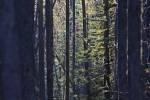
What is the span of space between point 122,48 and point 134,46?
2.12 meters

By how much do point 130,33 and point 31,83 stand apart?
6650 millimetres

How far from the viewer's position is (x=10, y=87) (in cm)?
332

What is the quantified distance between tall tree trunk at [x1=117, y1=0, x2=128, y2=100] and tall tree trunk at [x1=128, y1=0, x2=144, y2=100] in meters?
1.86

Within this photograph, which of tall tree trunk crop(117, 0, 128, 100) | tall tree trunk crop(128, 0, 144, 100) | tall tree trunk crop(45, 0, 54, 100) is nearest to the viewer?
tall tree trunk crop(128, 0, 144, 100)

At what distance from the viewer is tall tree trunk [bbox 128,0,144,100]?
32.1ft

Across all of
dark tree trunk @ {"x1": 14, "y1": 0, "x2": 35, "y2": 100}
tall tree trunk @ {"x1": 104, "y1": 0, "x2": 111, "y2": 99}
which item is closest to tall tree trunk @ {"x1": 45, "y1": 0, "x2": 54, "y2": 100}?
tall tree trunk @ {"x1": 104, "y1": 0, "x2": 111, "y2": 99}

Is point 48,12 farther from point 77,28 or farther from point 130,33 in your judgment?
point 77,28

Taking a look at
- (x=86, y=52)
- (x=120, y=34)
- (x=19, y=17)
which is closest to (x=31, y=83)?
(x=19, y=17)

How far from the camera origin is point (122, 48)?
39.4ft

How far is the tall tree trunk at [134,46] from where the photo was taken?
9781 mm

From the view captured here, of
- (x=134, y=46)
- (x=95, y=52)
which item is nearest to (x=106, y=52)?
(x=95, y=52)

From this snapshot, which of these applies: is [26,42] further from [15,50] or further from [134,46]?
[134,46]

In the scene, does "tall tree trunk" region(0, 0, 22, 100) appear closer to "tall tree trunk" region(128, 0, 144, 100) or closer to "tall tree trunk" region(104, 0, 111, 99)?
"tall tree trunk" region(128, 0, 144, 100)

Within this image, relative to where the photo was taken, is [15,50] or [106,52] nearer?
[15,50]
